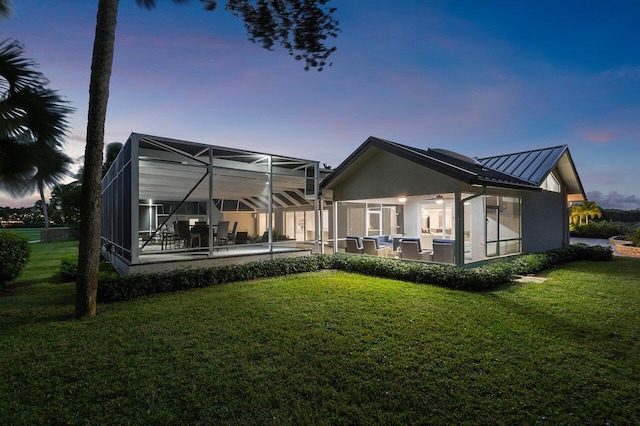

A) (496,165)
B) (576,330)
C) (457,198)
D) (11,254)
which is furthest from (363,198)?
(11,254)

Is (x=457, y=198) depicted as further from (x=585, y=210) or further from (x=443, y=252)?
(x=585, y=210)

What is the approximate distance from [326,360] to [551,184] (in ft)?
49.5

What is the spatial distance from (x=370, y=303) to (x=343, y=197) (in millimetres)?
7190

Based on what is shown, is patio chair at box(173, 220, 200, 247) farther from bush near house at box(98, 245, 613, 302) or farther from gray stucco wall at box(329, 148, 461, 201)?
gray stucco wall at box(329, 148, 461, 201)

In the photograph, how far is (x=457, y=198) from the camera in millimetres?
9562

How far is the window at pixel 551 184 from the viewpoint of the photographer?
45.7 ft

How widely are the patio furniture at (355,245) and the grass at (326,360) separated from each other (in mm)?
5391

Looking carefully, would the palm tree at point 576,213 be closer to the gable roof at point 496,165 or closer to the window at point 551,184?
the gable roof at point 496,165

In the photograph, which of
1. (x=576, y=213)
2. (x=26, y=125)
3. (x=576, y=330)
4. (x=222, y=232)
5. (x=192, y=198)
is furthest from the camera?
(x=576, y=213)

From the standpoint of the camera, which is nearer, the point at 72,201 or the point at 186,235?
the point at 186,235

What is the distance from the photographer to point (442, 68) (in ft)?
48.2

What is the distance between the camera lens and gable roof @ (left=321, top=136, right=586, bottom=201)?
9.68 m

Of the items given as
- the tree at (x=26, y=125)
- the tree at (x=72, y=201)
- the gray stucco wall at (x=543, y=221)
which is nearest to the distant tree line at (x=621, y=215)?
the gray stucco wall at (x=543, y=221)

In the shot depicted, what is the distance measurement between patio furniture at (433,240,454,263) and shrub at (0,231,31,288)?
12.8m
